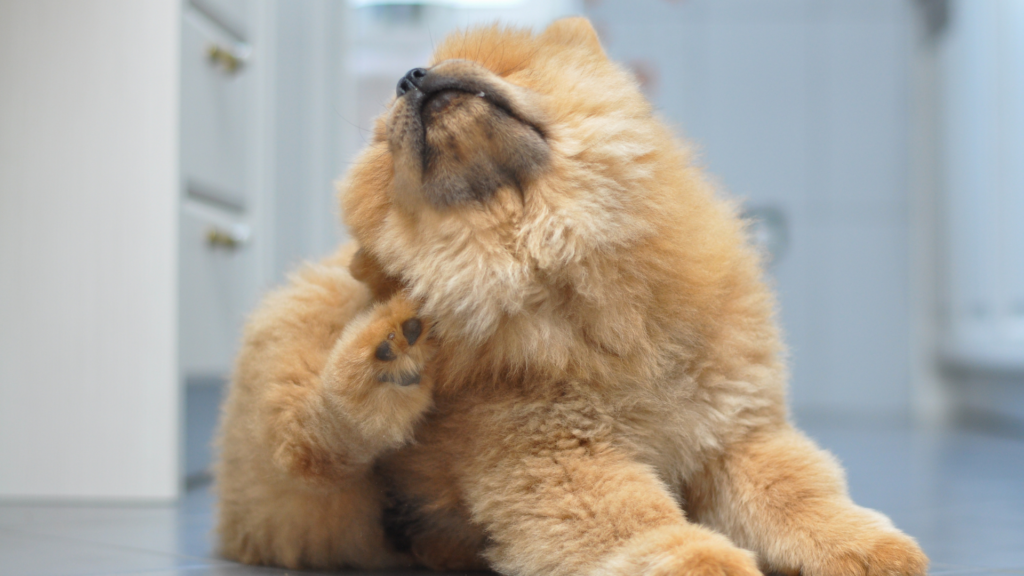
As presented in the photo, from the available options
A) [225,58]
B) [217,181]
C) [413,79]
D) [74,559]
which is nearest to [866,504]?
[413,79]

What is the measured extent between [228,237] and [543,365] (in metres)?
1.59

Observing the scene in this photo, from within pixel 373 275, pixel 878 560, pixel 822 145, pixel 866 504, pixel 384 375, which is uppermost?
pixel 822 145

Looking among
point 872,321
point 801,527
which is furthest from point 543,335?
point 872,321

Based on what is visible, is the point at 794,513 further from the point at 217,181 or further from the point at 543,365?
the point at 217,181

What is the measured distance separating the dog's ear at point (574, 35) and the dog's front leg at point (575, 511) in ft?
1.80

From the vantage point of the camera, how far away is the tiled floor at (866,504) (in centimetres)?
130

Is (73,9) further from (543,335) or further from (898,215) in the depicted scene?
(898,215)

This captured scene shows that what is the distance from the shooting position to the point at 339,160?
3.24 m

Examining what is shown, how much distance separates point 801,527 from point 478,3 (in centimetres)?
376

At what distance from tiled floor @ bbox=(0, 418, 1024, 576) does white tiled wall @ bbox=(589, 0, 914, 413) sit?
1.99 meters

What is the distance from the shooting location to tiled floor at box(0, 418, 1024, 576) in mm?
1297

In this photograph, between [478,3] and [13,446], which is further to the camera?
[478,3]

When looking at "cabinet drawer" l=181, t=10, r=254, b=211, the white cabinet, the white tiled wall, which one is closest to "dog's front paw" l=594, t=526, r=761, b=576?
the white cabinet

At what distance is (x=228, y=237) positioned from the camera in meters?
2.42
